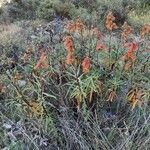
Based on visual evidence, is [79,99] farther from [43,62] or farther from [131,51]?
[131,51]

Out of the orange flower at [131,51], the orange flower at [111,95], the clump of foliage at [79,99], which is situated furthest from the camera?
the orange flower at [111,95]

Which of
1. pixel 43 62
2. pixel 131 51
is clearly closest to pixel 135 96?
pixel 131 51

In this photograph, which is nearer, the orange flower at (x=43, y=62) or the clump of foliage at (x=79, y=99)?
the clump of foliage at (x=79, y=99)

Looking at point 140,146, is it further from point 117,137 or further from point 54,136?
point 54,136

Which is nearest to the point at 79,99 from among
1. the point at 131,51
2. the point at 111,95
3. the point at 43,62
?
the point at 111,95

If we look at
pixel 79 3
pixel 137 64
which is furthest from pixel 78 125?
pixel 79 3

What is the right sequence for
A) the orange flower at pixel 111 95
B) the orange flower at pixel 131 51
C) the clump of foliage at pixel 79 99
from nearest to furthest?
the clump of foliage at pixel 79 99, the orange flower at pixel 131 51, the orange flower at pixel 111 95

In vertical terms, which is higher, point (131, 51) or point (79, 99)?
point (131, 51)

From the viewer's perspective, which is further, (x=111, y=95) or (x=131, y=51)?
(x=111, y=95)

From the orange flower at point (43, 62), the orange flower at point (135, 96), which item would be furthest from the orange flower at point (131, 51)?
the orange flower at point (43, 62)

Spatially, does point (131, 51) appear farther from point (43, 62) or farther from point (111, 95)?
point (43, 62)

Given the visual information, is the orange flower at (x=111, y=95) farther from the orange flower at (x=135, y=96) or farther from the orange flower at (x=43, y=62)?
the orange flower at (x=43, y=62)

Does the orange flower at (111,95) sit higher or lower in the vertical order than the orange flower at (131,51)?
lower

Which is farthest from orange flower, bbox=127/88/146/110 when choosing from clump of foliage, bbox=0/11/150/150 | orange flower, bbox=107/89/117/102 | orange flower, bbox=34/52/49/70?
orange flower, bbox=34/52/49/70
